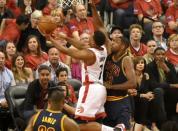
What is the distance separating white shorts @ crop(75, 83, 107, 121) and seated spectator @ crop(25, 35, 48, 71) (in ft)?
10.3

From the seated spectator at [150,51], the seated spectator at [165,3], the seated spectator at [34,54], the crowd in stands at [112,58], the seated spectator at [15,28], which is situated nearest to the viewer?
the crowd in stands at [112,58]

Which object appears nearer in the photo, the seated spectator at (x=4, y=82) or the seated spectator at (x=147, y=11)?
the seated spectator at (x=4, y=82)

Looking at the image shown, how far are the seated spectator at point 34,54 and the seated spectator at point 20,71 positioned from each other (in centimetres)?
59

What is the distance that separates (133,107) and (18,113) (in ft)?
6.41

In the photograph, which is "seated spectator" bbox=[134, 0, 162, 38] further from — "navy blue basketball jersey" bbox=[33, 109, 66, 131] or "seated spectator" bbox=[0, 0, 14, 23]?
"navy blue basketball jersey" bbox=[33, 109, 66, 131]

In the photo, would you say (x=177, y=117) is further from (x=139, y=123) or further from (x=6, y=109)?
(x=6, y=109)

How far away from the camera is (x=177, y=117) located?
1216 centimetres

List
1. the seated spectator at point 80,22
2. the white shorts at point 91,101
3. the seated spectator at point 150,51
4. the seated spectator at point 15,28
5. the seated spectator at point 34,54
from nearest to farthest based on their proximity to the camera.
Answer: the white shorts at point 91,101, the seated spectator at point 34,54, the seated spectator at point 150,51, the seated spectator at point 15,28, the seated spectator at point 80,22

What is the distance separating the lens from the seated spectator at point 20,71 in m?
12.0

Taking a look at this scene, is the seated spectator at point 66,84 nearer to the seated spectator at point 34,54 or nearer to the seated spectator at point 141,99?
the seated spectator at point 141,99

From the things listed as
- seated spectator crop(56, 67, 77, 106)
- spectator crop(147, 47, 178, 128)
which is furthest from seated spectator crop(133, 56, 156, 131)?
seated spectator crop(56, 67, 77, 106)

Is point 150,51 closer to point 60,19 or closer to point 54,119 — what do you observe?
point 60,19

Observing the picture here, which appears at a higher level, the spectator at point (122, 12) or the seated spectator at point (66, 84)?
the spectator at point (122, 12)

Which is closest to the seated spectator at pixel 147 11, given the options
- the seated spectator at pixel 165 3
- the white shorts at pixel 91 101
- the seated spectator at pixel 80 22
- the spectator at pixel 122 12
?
the spectator at pixel 122 12
